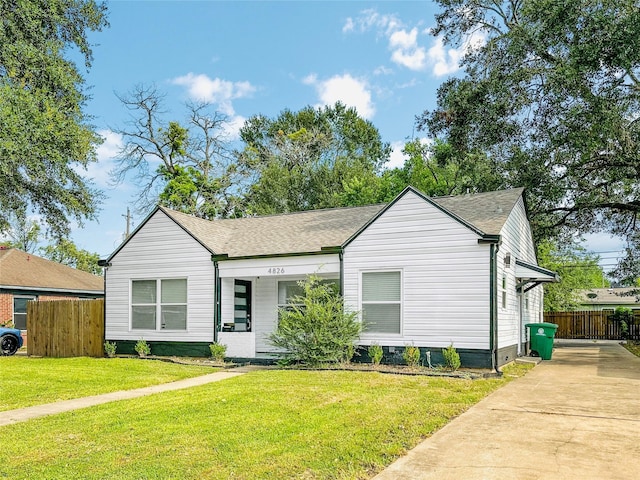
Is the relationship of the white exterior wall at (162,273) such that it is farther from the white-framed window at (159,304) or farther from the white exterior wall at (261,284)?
the white exterior wall at (261,284)

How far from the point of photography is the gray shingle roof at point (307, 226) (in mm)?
14023

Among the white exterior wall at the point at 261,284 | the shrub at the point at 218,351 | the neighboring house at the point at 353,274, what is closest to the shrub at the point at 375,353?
the neighboring house at the point at 353,274

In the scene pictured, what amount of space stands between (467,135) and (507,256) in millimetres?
9042

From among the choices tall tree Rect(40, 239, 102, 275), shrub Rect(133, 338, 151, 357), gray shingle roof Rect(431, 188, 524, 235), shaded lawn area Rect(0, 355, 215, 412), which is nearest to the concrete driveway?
gray shingle roof Rect(431, 188, 524, 235)

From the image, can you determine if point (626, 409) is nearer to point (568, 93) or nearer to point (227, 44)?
point (568, 93)

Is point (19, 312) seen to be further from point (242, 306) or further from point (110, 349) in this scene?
point (242, 306)

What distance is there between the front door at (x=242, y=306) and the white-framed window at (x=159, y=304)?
4.74 feet

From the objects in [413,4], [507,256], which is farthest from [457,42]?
[507,256]

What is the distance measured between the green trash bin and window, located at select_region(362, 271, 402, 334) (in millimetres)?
5285

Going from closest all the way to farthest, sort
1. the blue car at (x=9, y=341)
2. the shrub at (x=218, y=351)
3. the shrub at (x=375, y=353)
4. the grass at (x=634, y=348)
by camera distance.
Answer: the shrub at (x=375, y=353) → the shrub at (x=218, y=351) → the blue car at (x=9, y=341) → the grass at (x=634, y=348)

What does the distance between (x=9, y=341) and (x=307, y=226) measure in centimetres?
1128

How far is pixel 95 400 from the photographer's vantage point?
933cm

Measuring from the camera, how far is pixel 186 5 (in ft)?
56.2

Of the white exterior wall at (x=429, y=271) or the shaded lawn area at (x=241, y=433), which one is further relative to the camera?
the white exterior wall at (x=429, y=271)
